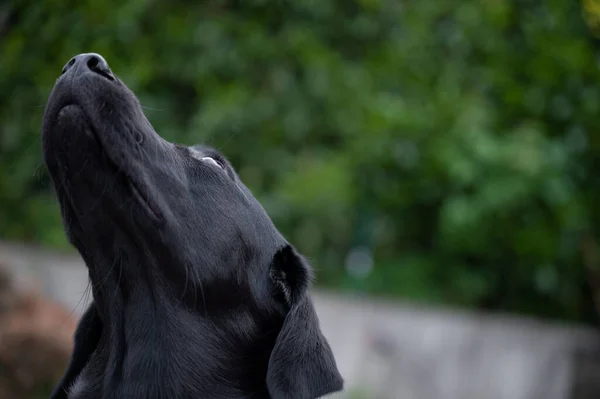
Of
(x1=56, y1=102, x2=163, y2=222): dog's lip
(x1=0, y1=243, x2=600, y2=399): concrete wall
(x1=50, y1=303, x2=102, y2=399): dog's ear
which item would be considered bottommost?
(x1=0, y1=243, x2=600, y2=399): concrete wall

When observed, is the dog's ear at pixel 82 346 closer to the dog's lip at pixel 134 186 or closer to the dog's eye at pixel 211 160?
the dog's lip at pixel 134 186

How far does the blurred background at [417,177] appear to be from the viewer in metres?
7.25

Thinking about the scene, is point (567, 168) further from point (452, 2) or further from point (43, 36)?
point (43, 36)

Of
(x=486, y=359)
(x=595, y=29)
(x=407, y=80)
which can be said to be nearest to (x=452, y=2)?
(x=407, y=80)

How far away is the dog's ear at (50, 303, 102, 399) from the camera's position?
344 cm

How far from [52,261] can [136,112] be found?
468cm

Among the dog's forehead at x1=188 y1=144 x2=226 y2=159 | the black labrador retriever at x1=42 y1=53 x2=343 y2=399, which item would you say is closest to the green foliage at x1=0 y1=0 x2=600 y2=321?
the dog's forehead at x1=188 y1=144 x2=226 y2=159

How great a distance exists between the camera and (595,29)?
264 inches

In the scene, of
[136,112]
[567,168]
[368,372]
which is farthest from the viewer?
[567,168]

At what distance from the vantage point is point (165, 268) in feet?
10.0

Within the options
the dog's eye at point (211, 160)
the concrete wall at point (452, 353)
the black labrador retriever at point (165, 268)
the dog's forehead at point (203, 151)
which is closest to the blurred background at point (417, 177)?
the concrete wall at point (452, 353)

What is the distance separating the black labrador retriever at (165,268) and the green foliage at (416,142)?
3.58 metres

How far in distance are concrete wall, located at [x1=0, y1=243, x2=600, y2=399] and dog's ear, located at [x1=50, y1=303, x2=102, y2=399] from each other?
4906mm

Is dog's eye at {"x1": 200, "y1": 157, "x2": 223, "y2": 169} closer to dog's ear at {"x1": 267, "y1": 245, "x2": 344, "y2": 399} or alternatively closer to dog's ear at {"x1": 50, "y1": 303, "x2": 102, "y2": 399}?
dog's ear at {"x1": 267, "y1": 245, "x2": 344, "y2": 399}
